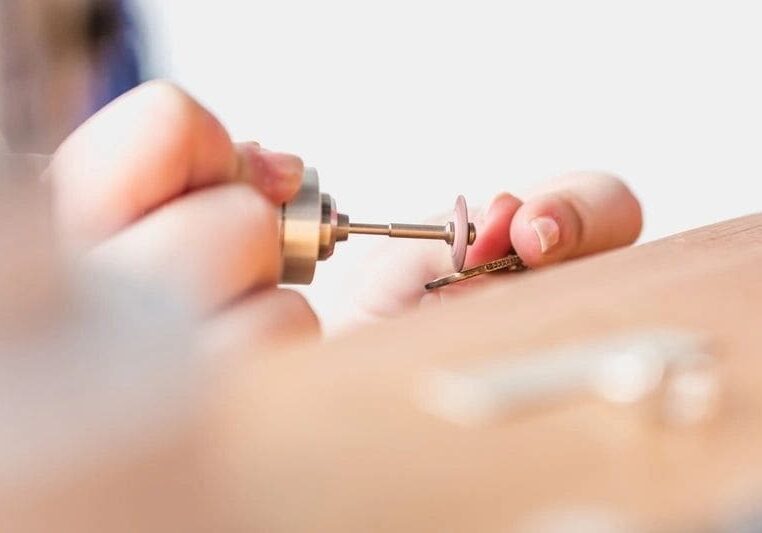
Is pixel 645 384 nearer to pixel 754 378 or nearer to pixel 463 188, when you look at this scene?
pixel 754 378

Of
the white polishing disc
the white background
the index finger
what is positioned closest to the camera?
the index finger

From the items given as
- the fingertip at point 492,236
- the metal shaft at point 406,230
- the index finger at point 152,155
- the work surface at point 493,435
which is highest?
the index finger at point 152,155

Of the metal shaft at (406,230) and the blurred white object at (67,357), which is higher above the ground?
the blurred white object at (67,357)

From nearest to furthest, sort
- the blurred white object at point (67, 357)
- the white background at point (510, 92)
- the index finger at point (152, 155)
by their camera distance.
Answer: the blurred white object at point (67, 357), the index finger at point (152, 155), the white background at point (510, 92)

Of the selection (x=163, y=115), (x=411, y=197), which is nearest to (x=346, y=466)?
(x=163, y=115)

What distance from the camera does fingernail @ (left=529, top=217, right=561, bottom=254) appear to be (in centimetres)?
33

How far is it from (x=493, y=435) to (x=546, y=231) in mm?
239

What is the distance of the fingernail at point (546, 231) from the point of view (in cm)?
33

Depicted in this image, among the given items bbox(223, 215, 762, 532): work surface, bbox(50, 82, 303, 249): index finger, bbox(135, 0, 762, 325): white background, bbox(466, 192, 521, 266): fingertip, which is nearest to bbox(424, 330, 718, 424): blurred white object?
bbox(223, 215, 762, 532): work surface

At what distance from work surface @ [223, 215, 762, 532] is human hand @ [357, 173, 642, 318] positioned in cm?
16

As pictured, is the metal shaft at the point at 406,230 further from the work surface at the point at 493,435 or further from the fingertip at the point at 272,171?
the work surface at the point at 493,435

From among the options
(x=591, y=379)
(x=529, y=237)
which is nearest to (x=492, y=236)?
(x=529, y=237)

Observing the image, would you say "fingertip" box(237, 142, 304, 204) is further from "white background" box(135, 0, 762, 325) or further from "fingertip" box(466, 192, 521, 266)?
"white background" box(135, 0, 762, 325)

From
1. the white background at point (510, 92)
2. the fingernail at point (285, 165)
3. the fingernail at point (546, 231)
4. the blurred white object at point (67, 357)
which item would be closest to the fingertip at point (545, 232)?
the fingernail at point (546, 231)
